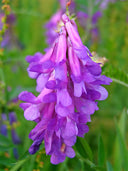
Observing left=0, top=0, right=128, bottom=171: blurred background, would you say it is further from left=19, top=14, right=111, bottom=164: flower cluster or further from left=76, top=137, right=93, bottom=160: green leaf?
left=19, top=14, right=111, bottom=164: flower cluster

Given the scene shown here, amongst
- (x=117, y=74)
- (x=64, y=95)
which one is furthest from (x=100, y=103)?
(x=64, y=95)

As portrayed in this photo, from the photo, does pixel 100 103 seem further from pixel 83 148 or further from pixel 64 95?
pixel 64 95

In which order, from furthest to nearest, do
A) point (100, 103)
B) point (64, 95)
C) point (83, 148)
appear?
point (100, 103) < point (83, 148) < point (64, 95)

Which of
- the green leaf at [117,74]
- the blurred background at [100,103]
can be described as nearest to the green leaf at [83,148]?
the blurred background at [100,103]

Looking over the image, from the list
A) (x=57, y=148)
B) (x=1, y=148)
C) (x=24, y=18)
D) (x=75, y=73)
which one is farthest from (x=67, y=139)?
(x=24, y=18)

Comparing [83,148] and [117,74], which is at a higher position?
[117,74]

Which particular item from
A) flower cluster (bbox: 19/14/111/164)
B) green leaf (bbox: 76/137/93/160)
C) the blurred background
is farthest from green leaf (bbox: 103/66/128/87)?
green leaf (bbox: 76/137/93/160)

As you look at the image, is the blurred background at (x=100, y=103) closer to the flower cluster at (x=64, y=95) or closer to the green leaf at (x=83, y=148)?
the green leaf at (x=83, y=148)
